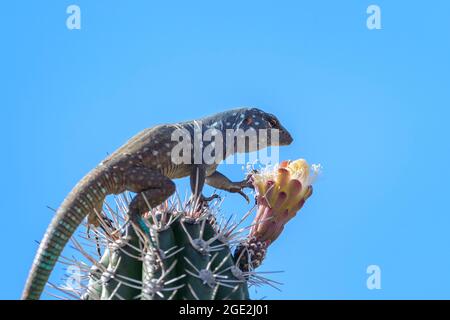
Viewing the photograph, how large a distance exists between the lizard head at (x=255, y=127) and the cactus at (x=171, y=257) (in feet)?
3.50

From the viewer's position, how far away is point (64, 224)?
8.71 meters

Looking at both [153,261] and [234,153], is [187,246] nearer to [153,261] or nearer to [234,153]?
[153,261]

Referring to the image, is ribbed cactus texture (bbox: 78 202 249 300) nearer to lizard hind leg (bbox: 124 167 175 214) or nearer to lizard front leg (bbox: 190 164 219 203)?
lizard hind leg (bbox: 124 167 175 214)

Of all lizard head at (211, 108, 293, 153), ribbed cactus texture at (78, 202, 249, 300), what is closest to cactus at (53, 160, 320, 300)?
ribbed cactus texture at (78, 202, 249, 300)

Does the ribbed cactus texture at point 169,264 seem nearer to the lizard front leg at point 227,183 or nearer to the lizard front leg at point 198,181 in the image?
the lizard front leg at point 198,181

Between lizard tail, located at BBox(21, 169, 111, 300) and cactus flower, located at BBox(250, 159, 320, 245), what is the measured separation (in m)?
1.56

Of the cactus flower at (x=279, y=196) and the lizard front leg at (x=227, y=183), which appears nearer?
the cactus flower at (x=279, y=196)

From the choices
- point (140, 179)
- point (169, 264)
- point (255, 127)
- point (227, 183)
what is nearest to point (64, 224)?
point (140, 179)

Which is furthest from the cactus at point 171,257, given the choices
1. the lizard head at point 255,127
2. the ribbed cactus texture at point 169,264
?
the lizard head at point 255,127

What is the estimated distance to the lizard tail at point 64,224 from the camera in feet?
27.8

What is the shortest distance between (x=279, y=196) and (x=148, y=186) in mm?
1366

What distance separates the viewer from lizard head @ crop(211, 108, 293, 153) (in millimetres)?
10203
